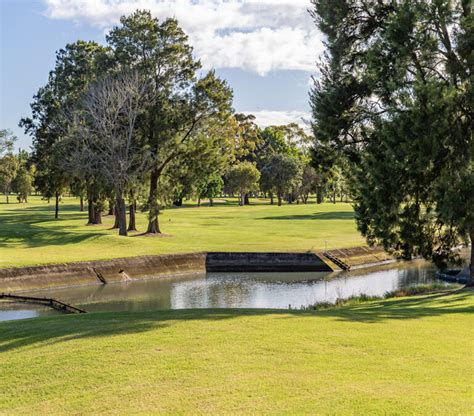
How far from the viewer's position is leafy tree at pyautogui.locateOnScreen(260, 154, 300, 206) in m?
129

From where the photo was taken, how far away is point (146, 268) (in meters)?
41.5

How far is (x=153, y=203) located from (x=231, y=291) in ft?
71.6

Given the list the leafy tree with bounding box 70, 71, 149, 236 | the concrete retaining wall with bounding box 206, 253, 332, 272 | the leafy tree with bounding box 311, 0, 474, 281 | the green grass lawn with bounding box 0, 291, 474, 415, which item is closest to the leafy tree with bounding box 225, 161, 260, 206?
the leafy tree with bounding box 70, 71, 149, 236

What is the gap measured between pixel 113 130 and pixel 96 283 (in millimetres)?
20739

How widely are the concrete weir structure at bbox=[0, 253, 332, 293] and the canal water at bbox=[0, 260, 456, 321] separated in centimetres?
98

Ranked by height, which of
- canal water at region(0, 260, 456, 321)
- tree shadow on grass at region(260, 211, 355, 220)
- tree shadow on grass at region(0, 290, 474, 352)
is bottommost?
canal water at region(0, 260, 456, 321)

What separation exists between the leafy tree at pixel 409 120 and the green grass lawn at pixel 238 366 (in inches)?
376

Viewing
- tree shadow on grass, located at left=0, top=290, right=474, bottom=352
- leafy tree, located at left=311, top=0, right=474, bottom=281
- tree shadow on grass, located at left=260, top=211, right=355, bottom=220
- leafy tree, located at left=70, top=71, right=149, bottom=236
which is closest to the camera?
tree shadow on grass, located at left=0, top=290, right=474, bottom=352

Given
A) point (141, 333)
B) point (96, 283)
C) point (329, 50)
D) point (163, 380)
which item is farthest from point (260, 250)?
point (163, 380)

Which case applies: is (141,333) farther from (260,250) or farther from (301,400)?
(260,250)

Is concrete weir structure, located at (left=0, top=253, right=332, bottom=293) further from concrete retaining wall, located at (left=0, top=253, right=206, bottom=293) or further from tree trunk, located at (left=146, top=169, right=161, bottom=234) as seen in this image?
tree trunk, located at (left=146, top=169, right=161, bottom=234)

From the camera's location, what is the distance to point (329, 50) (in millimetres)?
29281

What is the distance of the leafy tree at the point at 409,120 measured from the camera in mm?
22844

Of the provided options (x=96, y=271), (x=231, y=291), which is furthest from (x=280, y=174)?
(x=231, y=291)
